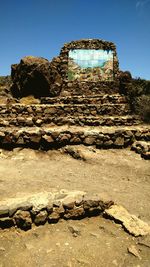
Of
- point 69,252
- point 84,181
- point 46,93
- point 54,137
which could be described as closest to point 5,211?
point 69,252

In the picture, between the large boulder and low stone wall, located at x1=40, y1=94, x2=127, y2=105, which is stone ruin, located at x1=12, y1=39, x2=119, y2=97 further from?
low stone wall, located at x1=40, y1=94, x2=127, y2=105

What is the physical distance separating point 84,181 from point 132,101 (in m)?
9.06

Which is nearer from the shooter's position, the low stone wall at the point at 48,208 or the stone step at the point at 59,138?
the low stone wall at the point at 48,208

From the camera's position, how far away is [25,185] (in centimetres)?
615

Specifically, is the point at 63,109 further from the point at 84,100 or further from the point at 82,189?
the point at 82,189

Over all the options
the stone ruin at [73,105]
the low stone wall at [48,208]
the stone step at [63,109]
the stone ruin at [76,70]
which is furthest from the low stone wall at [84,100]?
the low stone wall at [48,208]

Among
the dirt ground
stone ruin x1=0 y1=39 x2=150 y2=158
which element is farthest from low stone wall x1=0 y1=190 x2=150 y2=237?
stone ruin x1=0 y1=39 x2=150 y2=158

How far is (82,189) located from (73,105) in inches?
256

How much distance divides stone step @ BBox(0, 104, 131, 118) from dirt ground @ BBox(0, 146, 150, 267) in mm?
3033

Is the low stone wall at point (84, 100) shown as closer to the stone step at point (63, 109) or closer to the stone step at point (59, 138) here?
the stone step at point (63, 109)

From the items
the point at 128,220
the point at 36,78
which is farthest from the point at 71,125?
the point at 128,220

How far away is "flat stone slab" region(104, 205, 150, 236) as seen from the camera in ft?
14.3

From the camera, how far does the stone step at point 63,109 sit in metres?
11.5

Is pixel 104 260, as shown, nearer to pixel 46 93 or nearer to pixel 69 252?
pixel 69 252
